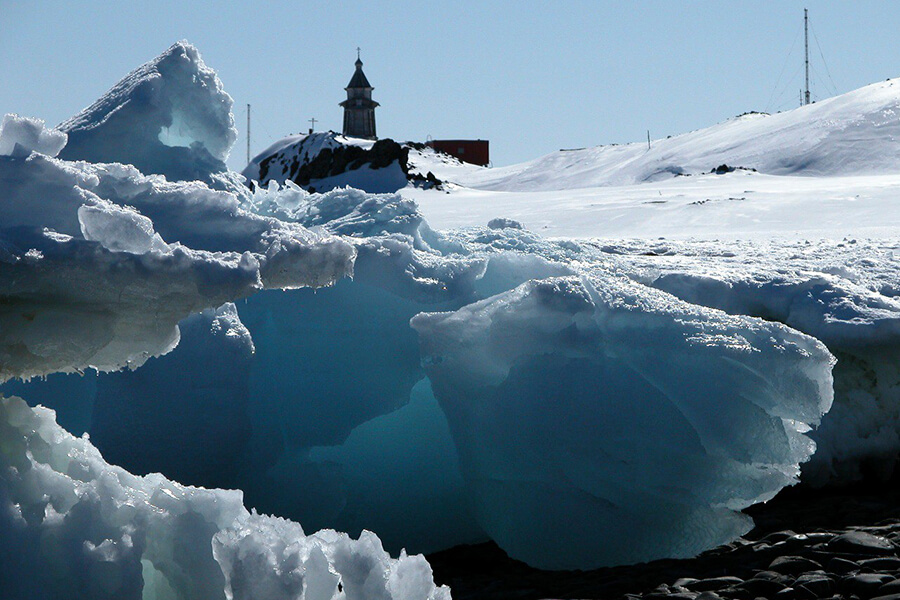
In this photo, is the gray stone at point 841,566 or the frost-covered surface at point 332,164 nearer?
the gray stone at point 841,566

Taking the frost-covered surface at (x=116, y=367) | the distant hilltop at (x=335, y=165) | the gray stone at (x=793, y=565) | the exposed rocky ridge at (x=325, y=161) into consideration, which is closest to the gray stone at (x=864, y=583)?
the gray stone at (x=793, y=565)

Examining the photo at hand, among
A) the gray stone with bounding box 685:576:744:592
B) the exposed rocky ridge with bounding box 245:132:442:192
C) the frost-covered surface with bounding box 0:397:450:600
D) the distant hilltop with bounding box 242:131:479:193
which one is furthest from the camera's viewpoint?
the exposed rocky ridge with bounding box 245:132:442:192

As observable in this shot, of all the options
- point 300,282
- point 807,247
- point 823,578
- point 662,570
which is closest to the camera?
point 300,282

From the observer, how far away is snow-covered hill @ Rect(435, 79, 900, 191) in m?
19.2

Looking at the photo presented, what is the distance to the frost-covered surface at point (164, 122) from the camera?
5.17 meters

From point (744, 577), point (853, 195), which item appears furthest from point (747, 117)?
point (744, 577)

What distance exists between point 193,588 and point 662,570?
1877mm

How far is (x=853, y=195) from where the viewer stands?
11734 millimetres

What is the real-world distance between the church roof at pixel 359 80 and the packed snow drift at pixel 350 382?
36.8 m

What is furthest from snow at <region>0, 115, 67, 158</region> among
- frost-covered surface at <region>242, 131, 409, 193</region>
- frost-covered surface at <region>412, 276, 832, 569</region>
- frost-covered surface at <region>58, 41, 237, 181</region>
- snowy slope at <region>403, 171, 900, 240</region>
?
frost-covered surface at <region>242, 131, 409, 193</region>

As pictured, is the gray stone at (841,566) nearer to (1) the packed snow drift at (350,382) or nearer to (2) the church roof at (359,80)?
(1) the packed snow drift at (350,382)

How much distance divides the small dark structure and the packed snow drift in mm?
35375

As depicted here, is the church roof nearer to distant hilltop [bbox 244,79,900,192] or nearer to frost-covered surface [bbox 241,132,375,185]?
distant hilltop [bbox 244,79,900,192]

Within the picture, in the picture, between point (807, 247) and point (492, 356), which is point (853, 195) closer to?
point (807, 247)
